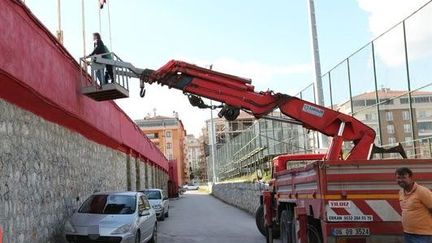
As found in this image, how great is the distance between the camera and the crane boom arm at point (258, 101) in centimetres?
1176

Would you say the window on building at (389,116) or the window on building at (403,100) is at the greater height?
the window on building at (403,100)

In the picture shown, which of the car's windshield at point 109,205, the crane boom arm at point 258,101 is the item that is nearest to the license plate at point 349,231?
the crane boom arm at point 258,101

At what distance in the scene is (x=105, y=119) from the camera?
19.0 meters

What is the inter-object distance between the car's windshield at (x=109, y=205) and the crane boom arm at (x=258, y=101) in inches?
113

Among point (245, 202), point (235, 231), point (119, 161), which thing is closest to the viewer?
point (235, 231)

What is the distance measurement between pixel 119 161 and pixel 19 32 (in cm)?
1482

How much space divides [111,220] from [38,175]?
1808 millimetres

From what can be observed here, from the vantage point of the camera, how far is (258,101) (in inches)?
492

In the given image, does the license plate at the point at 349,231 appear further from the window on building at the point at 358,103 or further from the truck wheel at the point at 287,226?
the window on building at the point at 358,103

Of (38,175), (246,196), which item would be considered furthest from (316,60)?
(246,196)

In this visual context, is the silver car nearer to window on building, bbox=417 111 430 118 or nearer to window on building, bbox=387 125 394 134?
window on building, bbox=387 125 394 134

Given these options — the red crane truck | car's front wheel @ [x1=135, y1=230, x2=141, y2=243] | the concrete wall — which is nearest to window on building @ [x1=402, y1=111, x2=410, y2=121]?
the red crane truck

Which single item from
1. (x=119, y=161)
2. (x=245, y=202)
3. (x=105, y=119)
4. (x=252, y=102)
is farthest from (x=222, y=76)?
(x=245, y=202)

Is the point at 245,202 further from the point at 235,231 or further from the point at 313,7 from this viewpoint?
the point at 313,7
